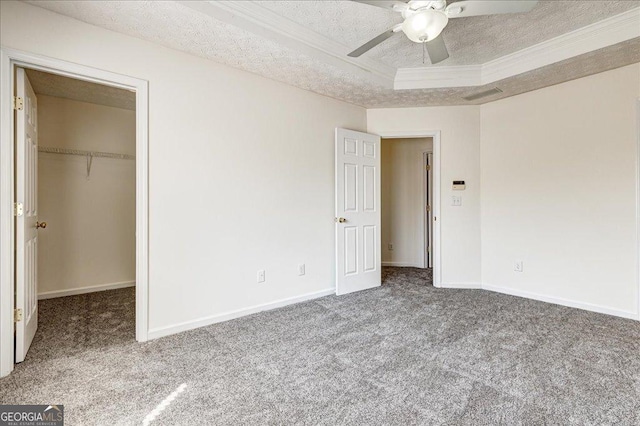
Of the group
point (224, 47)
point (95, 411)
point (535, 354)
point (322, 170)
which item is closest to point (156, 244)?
point (95, 411)

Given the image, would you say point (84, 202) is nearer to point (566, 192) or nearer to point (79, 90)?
point (79, 90)

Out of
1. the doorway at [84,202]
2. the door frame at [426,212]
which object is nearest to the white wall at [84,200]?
the doorway at [84,202]

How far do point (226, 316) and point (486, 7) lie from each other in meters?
3.16

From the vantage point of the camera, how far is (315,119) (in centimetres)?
377

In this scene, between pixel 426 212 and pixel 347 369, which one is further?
pixel 426 212

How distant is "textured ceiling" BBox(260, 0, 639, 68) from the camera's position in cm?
242

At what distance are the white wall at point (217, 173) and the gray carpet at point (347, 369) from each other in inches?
Answer: 16.7

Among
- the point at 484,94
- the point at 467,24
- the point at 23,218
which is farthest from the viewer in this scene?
the point at 484,94

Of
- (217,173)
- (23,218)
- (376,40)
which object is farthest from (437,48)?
(23,218)

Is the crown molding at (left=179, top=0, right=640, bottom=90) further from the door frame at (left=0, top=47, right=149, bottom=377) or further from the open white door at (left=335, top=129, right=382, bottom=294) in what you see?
the door frame at (left=0, top=47, right=149, bottom=377)

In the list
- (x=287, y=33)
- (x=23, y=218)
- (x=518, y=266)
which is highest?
(x=287, y=33)

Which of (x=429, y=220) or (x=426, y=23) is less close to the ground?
(x=426, y=23)

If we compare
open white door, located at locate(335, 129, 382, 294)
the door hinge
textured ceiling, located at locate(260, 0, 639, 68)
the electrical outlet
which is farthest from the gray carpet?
textured ceiling, located at locate(260, 0, 639, 68)

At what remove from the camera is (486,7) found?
188 centimetres
